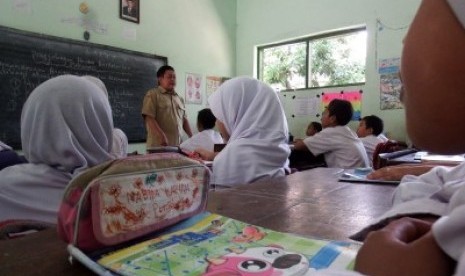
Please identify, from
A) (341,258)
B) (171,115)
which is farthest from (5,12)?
(341,258)

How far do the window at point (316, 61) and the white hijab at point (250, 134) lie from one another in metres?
2.96

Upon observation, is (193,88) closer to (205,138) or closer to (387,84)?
(205,138)

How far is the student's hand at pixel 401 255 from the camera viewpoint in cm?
34

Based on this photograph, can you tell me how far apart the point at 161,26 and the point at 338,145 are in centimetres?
277

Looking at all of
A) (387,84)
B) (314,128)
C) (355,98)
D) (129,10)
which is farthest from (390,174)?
(129,10)

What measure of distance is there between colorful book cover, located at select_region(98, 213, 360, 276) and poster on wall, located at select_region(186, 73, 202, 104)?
4301 millimetres

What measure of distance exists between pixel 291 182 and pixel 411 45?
973mm

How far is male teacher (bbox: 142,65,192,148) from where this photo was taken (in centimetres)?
386

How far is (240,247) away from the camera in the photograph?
51 centimetres

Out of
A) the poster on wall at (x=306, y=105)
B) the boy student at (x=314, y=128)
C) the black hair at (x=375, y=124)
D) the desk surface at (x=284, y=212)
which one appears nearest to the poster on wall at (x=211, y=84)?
the poster on wall at (x=306, y=105)

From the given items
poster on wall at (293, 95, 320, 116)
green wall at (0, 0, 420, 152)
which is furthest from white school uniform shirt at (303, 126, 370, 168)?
poster on wall at (293, 95, 320, 116)

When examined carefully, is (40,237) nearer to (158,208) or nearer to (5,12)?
(158,208)

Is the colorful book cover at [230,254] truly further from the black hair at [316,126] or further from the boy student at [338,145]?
the black hair at [316,126]

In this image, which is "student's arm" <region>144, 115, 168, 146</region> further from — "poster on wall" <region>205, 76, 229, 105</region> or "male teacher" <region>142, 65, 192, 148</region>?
"poster on wall" <region>205, 76, 229, 105</region>
